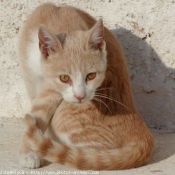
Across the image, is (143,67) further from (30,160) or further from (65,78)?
(30,160)

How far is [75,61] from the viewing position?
125 inches

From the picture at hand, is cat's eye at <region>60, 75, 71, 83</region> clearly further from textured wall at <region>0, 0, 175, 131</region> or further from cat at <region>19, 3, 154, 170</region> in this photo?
textured wall at <region>0, 0, 175, 131</region>

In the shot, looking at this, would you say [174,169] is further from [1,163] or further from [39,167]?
[1,163]

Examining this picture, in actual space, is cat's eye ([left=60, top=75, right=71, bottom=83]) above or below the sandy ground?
above

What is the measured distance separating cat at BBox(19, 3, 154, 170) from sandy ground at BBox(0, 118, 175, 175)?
7cm

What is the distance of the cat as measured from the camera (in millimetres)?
3059

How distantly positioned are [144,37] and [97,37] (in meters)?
0.94

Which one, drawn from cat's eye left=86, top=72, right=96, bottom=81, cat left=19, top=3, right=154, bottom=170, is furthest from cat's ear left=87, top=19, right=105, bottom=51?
cat's eye left=86, top=72, right=96, bottom=81

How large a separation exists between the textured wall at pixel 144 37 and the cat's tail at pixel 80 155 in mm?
1106

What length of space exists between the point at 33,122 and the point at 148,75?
4.58 feet

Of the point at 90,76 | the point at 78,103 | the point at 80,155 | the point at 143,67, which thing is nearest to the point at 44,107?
the point at 78,103

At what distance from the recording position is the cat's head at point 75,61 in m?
3.13

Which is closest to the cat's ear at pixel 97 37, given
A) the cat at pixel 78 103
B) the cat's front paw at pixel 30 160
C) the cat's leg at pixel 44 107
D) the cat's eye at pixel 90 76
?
the cat at pixel 78 103

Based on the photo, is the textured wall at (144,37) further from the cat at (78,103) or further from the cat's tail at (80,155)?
the cat's tail at (80,155)
